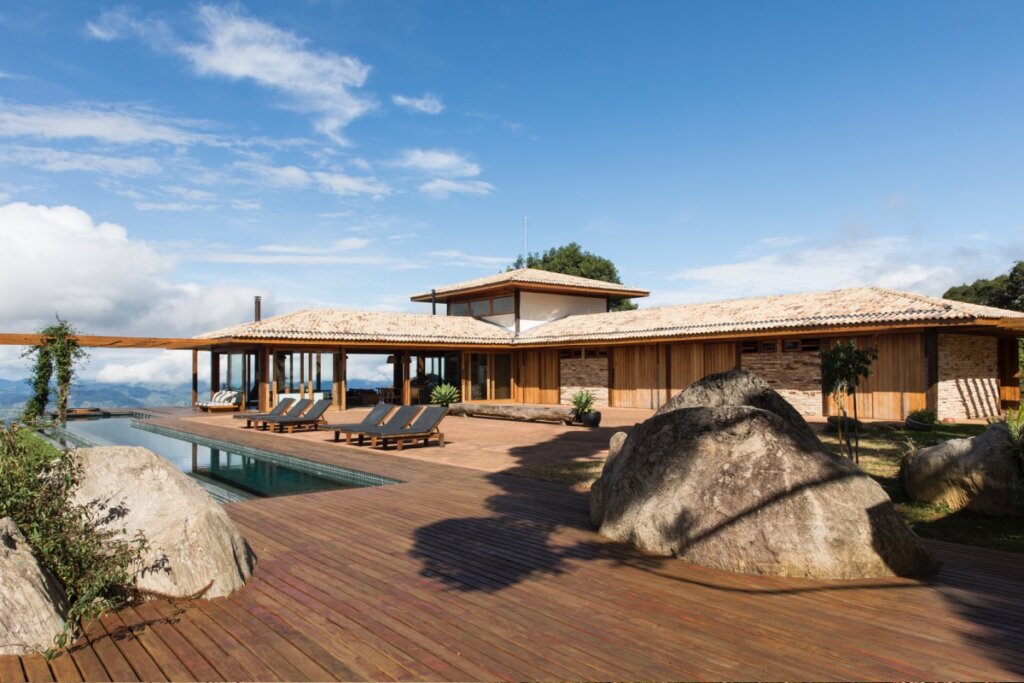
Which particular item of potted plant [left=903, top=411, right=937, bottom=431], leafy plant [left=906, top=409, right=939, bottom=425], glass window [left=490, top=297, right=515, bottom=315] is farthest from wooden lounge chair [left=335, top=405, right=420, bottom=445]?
glass window [left=490, top=297, right=515, bottom=315]

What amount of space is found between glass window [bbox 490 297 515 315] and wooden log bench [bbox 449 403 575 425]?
23.5 feet

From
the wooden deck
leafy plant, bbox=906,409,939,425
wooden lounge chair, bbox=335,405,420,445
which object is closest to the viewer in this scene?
the wooden deck

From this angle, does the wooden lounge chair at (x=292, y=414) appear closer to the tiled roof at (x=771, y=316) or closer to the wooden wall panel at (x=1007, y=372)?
the tiled roof at (x=771, y=316)

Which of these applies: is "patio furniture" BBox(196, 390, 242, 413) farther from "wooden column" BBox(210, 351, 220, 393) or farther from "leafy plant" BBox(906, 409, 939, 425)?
"leafy plant" BBox(906, 409, 939, 425)

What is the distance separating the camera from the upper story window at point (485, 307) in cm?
2731

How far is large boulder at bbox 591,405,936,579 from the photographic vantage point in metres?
4.58

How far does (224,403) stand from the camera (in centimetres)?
2300

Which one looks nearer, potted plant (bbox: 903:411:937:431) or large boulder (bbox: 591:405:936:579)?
large boulder (bbox: 591:405:936:579)

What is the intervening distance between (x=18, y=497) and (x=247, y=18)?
9.34m

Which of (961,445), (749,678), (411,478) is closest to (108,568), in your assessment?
(749,678)

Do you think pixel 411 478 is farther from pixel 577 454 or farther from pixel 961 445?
pixel 961 445

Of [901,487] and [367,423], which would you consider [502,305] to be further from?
[901,487]

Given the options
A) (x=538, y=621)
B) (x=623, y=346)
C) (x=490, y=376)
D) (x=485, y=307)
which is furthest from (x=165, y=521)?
(x=485, y=307)

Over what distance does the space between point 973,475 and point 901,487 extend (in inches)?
50.2
